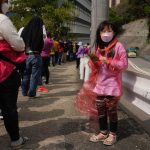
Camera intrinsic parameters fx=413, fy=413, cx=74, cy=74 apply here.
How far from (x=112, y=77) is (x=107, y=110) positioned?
1.58 feet

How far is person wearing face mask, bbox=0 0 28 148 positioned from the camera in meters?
5.03

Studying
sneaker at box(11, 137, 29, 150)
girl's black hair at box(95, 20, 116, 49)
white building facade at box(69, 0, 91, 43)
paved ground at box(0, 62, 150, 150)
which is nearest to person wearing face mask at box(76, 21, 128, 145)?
girl's black hair at box(95, 20, 116, 49)

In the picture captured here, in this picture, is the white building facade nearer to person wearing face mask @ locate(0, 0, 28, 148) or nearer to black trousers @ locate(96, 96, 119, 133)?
black trousers @ locate(96, 96, 119, 133)

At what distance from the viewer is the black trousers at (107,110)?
5684 millimetres

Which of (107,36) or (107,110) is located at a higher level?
(107,36)

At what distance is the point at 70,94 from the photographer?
1030cm

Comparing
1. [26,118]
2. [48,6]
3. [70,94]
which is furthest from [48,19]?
[26,118]

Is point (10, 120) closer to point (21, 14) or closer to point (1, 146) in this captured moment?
point (1, 146)

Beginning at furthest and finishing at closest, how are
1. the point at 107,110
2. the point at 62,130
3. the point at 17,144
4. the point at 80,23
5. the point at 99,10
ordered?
the point at 80,23 < the point at 99,10 < the point at 62,130 < the point at 107,110 < the point at 17,144

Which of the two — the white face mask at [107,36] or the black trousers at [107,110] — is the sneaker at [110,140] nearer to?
the black trousers at [107,110]

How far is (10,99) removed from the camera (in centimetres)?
523

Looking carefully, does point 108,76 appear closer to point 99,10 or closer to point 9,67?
point 9,67

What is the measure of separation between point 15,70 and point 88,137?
1.55 meters

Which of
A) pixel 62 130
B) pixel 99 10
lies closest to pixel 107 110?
pixel 62 130
